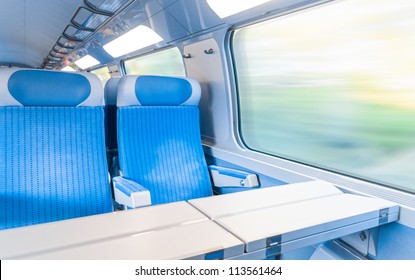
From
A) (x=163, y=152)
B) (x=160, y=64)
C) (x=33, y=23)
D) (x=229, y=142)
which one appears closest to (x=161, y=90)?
(x=163, y=152)

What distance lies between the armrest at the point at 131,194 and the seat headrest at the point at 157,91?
1.97ft

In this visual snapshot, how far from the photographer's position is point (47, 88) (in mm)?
1937

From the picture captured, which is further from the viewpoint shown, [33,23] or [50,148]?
[33,23]

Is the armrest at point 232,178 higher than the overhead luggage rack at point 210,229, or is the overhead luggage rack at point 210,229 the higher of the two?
the overhead luggage rack at point 210,229

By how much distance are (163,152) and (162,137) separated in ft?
0.37

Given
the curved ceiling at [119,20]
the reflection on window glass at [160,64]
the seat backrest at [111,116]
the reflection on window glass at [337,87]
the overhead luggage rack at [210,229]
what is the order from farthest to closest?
the reflection on window glass at [160,64], the seat backrest at [111,116], the curved ceiling at [119,20], the reflection on window glass at [337,87], the overhead luggage rack at [210,229]

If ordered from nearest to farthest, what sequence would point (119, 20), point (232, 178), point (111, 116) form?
point (232, 178) → point (111, 116) → point (119, 20)

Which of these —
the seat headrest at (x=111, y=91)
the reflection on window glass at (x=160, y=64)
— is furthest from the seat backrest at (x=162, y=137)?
the reflection on window glass at (x=160, y=64)

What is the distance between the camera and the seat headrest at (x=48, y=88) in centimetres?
184

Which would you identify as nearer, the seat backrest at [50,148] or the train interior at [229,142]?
the train interior at [229,142]

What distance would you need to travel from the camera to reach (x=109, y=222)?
45.3 inches

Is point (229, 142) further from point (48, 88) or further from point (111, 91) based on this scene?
point (48, 88)

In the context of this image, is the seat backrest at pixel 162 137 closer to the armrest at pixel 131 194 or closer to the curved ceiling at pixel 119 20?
the armrest at pixel 131 194
